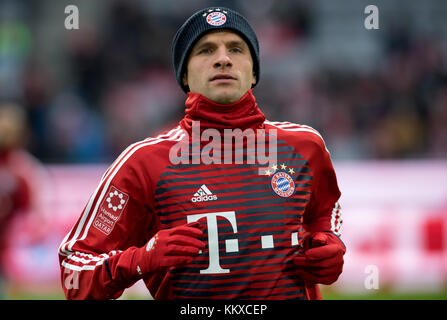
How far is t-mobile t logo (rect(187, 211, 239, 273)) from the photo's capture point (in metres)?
2.94

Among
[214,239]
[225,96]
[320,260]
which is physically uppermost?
[225,96]

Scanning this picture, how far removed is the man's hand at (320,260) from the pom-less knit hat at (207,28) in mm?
→ 946

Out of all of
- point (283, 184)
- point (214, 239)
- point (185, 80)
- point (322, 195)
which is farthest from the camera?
point (185, 80)

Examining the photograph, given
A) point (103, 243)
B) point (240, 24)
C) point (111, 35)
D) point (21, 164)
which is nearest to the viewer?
point (103, 243)

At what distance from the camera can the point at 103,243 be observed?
3031 millimetres

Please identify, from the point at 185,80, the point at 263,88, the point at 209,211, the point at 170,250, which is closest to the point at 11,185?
the point at 185,80

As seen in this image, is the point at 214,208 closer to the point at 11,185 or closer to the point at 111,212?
the point at 111,212

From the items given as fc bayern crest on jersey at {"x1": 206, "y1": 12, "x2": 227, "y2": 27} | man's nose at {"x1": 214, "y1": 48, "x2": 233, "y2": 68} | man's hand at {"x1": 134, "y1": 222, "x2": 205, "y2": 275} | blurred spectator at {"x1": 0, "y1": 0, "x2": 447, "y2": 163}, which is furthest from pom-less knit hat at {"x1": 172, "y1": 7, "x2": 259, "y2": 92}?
blurred spectator at {"x1": 0, "y1": 0, "x2": 447, "y2": 163}

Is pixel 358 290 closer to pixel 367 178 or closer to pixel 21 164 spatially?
pixel 367 178

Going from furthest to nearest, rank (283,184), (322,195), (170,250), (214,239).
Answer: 1. (322,195)
2. (283,184)
3. (214,239)
4. (170,250)

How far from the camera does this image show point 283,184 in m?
3.11

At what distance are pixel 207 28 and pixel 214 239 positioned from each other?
0.98 meters

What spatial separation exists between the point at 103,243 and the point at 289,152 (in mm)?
943

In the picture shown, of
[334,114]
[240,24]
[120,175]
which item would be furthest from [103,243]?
[334,114]
